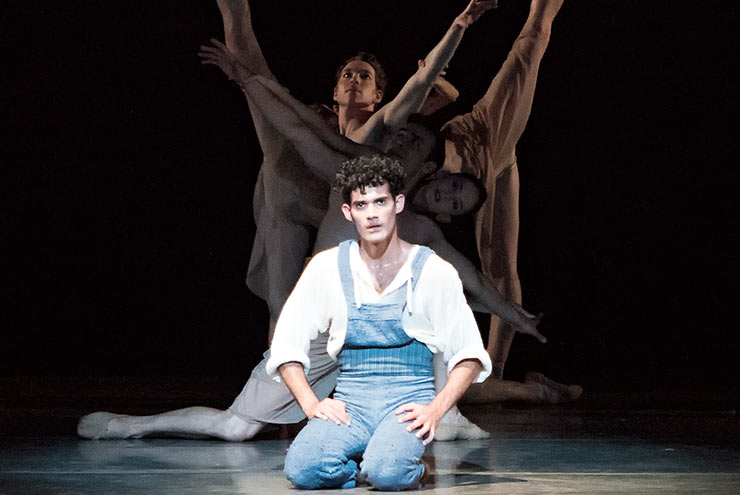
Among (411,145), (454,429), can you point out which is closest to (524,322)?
(454,429)

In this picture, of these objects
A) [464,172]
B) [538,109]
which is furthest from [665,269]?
[464,172]

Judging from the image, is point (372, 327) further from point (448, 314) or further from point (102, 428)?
point (102, 428)

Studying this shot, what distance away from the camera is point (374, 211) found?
2.88 m

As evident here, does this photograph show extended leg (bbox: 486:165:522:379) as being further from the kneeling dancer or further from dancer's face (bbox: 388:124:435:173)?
the kneeling dancer

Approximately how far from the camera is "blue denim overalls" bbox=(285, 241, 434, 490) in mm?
2816

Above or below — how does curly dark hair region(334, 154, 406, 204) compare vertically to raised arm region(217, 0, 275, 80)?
below

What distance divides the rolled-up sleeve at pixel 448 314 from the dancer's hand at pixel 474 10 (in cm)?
193

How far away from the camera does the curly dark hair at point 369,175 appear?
2.89 meters

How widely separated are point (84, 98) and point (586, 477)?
3.70 m

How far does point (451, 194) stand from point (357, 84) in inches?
23.1

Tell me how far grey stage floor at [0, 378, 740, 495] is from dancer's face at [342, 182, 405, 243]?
1.86 feet

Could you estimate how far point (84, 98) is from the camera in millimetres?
6066

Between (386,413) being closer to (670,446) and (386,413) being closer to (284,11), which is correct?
(670,446)

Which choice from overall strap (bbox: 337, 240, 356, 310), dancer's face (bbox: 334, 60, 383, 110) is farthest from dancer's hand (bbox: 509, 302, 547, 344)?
overall strap (bbox: 337, 240, 356, 310)
